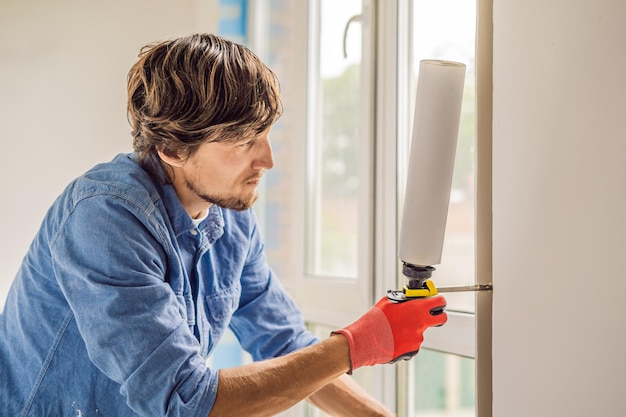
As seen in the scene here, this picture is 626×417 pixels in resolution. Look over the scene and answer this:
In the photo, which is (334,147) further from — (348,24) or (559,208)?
(559,208)

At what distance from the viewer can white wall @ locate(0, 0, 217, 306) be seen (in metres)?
1.81

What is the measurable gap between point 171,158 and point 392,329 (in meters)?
0.53

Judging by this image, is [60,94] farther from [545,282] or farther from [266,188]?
[545,282]

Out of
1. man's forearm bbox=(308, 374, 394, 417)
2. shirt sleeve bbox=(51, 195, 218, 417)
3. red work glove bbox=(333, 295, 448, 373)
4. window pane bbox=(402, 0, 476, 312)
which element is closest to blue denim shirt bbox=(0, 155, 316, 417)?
shirt sleeve bbox=(51, 195, 218, 417)

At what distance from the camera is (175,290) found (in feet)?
3.84

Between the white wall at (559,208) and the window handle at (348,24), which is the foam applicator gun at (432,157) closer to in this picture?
the white wall at (559,208)

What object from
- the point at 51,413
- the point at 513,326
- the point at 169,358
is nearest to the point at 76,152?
the point at 51,413

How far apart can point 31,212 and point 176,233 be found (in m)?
0.81

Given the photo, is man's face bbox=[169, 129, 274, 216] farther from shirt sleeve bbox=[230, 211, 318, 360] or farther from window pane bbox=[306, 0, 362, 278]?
window pane bbox=[306, 0, 362, 278]

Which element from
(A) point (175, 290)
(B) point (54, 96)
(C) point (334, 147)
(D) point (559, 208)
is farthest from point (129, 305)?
(B) point (54, 96)

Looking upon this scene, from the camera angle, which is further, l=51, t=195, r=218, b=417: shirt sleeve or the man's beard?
the man's beard

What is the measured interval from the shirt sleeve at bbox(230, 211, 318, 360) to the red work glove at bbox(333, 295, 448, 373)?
1.08ft

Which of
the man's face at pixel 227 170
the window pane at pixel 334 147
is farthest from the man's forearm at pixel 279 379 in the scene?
the window pane at pixel 334 147

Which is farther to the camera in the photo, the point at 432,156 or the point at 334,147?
the point at 334,147
